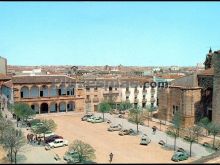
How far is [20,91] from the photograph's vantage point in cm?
5575

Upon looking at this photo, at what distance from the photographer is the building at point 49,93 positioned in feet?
184

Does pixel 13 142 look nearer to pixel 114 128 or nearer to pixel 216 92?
pixel 114 128

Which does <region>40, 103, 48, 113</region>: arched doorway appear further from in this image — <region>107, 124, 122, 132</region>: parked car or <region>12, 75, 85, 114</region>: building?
<region>107, 124, 122, 132</region>: parked car

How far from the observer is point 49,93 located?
58.1 meters

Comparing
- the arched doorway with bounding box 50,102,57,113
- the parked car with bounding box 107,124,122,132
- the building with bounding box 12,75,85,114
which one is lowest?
the parked car with bounding box 107,124,122,132

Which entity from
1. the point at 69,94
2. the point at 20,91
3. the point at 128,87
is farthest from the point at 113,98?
the point at 20,91

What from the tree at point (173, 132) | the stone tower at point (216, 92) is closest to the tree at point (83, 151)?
the tree at point (173, 132)

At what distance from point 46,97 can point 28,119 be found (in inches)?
340

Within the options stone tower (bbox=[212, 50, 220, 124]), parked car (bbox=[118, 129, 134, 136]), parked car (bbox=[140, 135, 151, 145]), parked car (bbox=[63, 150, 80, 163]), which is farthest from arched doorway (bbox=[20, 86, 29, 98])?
stone tower (bbox=[212, 50, 220, 124])

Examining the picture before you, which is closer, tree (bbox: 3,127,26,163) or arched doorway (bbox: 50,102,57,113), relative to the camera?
tree (bbox: 3,127,26,163)

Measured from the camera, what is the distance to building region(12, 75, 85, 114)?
5597 centimetres

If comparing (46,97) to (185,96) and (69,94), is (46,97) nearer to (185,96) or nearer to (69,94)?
(69,94)

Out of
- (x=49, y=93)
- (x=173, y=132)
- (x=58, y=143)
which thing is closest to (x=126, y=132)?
(x=173, y=132)

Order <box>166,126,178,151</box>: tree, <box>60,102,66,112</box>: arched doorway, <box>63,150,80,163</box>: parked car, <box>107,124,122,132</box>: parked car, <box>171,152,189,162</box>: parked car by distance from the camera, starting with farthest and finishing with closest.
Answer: <box>60,102,66,112</box>: arched doorway
<box>107,124,122,132</box>: parked car
<box>166,126,178,151</box>: tree
<box>171,152,189,162</box>: parked car
<box>63,150,80,163</box>: parked car
